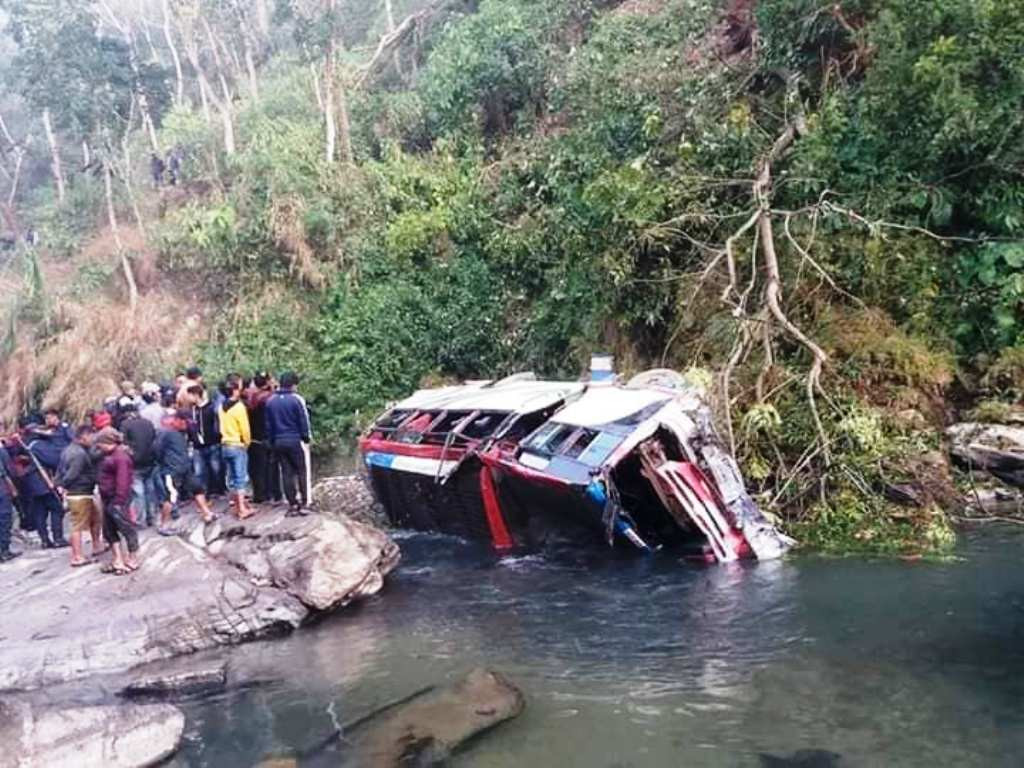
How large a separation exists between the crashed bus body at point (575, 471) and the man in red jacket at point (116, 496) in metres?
3.79

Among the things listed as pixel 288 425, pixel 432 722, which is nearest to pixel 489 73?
pixel 288 425

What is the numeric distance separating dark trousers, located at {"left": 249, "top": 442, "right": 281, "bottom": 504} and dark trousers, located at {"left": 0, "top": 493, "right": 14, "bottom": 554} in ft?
9.54

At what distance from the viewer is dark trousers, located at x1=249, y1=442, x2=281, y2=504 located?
1301 cm

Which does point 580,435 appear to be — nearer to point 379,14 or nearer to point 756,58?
point 756,58

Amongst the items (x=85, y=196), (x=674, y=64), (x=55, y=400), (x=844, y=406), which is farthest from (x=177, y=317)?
(x=844, y=406)

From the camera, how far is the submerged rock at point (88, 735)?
7.29 meters

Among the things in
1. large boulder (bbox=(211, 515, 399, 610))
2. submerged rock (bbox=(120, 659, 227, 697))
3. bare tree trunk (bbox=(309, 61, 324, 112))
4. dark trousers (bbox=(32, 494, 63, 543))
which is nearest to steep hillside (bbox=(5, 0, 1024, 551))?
bare tree trunk (bbox=(309, 61, 324, 112))

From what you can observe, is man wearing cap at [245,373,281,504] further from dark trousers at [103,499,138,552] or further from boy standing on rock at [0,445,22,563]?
boy standing on rock at [0,445,22,563]

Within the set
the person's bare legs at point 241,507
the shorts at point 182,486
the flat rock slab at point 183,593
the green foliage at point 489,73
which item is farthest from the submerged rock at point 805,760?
the green foliage at point 489,73

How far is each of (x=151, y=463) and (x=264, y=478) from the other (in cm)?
166

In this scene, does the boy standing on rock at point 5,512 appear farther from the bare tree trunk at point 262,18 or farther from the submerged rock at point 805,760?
the bare tree trunk at point 262,18

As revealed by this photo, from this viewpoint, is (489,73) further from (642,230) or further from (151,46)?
(151,46)

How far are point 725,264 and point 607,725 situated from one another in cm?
874

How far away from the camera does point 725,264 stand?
14.7 m
